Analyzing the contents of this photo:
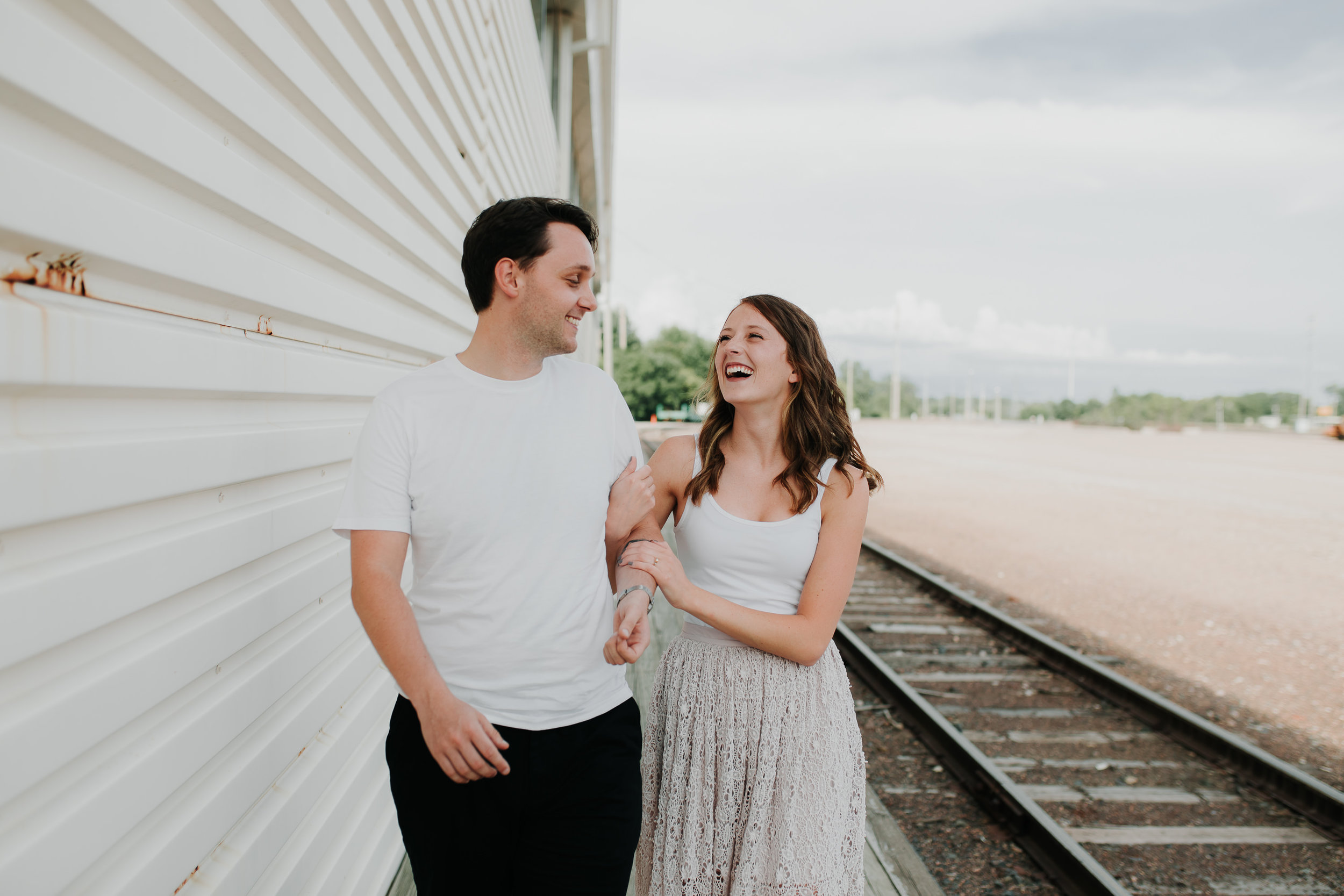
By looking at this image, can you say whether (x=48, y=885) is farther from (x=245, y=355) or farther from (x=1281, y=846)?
(x=1281, y=846)

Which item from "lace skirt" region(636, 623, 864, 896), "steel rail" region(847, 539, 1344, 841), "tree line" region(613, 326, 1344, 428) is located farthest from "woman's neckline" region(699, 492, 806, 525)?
"tree line" region(613, 326, 1344, 428)

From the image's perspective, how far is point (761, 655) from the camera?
2.29m

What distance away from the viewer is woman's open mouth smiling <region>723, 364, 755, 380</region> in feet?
7.91

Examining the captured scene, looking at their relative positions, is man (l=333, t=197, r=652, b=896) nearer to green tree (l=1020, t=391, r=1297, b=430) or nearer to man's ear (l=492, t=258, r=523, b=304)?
man's ear (l=492, t=258, r=523, b=304)

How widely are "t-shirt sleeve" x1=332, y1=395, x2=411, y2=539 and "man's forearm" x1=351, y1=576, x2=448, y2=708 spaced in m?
0.13

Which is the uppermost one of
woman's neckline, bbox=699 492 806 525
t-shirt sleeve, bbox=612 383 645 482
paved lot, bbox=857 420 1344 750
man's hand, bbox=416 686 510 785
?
t-shirt sleeve, bbox=612 383 645 482

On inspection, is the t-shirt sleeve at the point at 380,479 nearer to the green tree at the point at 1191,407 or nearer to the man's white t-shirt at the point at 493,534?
the man's white t-shirt at the point at 493,534

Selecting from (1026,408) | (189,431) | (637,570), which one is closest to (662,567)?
(637,570)

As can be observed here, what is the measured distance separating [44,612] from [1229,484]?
91.5ft

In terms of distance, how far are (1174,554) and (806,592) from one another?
12.5 metres

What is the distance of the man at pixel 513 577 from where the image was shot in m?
1.79

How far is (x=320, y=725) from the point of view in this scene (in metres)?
2.27

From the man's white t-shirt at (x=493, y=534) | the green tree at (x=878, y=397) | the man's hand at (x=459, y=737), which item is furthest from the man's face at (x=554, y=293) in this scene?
the green tree at (x=878, y=397)

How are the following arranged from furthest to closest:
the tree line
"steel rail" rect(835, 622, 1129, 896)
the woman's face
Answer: the tree line
"steel rail" rect(835, 622, 1129, 896)
the woman's face
